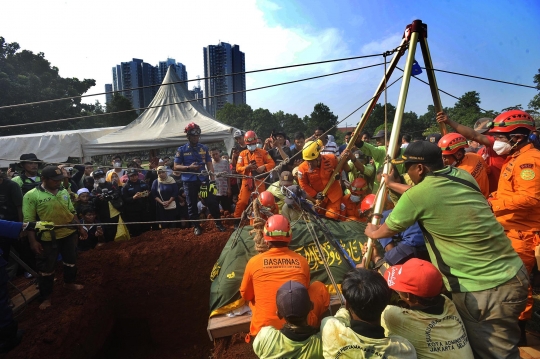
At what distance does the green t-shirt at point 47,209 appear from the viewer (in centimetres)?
425

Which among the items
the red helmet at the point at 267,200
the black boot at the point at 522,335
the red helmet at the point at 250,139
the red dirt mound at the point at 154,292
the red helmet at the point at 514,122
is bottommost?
the red dirt mound at the point at 154,292

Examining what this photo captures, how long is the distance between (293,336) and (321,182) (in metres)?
3.23

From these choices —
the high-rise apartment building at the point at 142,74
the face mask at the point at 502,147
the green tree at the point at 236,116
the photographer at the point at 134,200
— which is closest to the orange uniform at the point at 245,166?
the photographer at the point at 134,200

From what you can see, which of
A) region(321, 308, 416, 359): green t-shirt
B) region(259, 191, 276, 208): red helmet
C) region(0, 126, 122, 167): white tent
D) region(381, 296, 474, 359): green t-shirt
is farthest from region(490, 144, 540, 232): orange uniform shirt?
region(0, 126, 122, 167): white tent

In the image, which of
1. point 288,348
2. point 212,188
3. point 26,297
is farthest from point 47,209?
point 288,348

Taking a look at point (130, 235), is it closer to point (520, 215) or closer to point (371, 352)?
point (371, 352)

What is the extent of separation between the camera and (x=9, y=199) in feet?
15.9

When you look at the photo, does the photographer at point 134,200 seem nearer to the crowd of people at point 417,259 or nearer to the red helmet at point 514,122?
the crowd of people at point 417,259

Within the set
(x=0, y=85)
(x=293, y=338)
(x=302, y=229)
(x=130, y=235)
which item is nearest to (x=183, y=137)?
(x=130, y=235)

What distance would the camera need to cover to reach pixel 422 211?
6.81ft

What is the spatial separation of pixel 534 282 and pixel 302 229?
8.51 feet

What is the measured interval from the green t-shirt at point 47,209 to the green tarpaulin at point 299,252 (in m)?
2.36

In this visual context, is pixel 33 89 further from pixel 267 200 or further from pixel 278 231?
pixel 278 231

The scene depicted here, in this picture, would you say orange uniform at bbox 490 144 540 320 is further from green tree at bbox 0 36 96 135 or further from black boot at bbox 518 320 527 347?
green tree at bbox 0 36 96 135
